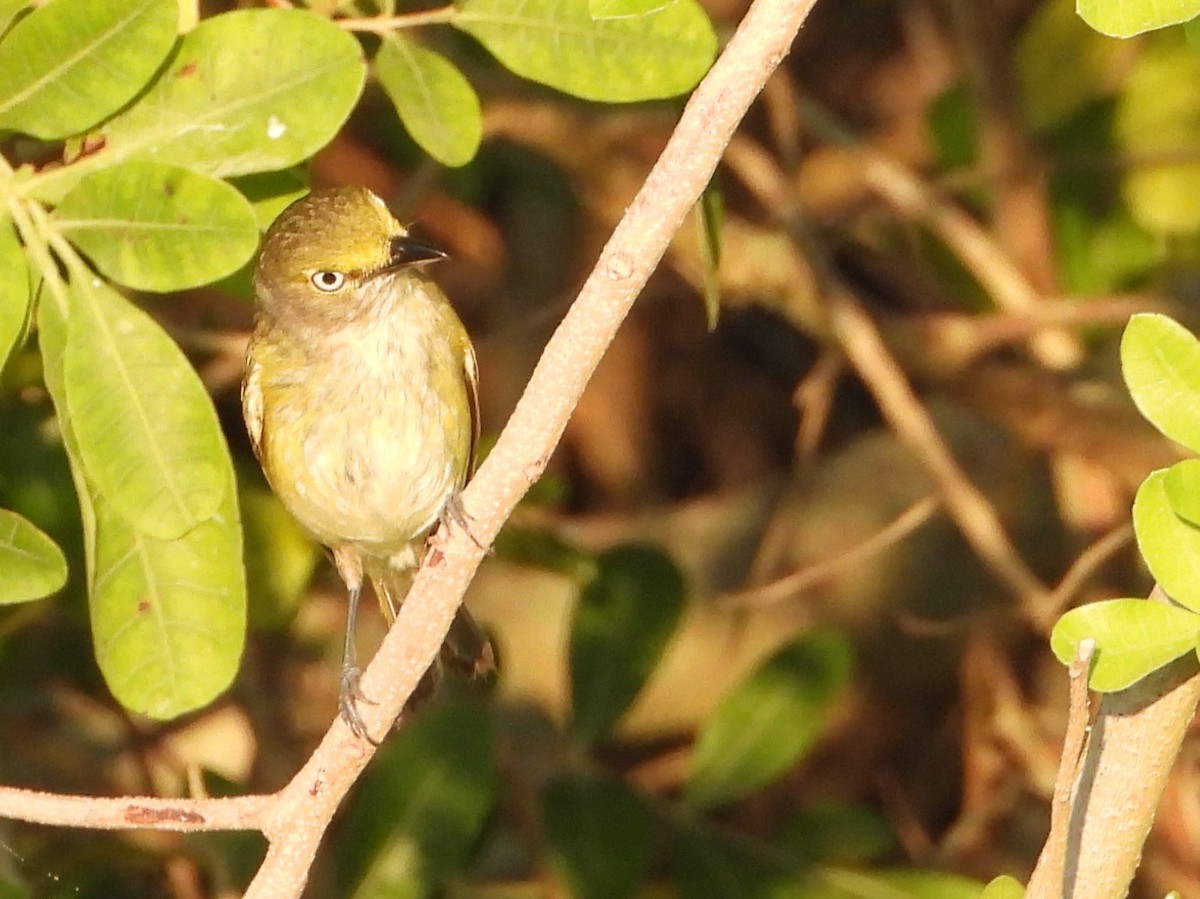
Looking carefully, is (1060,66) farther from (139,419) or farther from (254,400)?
(139,419)

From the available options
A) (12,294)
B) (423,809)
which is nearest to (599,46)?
(12,294)

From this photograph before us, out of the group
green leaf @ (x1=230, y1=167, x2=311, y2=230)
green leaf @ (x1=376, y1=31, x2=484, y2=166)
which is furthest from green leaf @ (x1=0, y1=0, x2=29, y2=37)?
green leaf @ (x1=376, y1=31, x2=484, y2=166)

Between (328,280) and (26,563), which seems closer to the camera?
(26,563)

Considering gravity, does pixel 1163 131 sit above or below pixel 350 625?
above

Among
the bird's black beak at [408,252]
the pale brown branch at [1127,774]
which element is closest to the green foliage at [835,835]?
the bird's black beak at [408,252]

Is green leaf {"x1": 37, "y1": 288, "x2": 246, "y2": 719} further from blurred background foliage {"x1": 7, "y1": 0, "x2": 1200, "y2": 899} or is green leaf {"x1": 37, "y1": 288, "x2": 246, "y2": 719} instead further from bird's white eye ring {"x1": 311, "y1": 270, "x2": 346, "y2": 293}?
bird's white eye ring {"x1": 311, "y1": 270, "x2": 346, "y2": 293}
